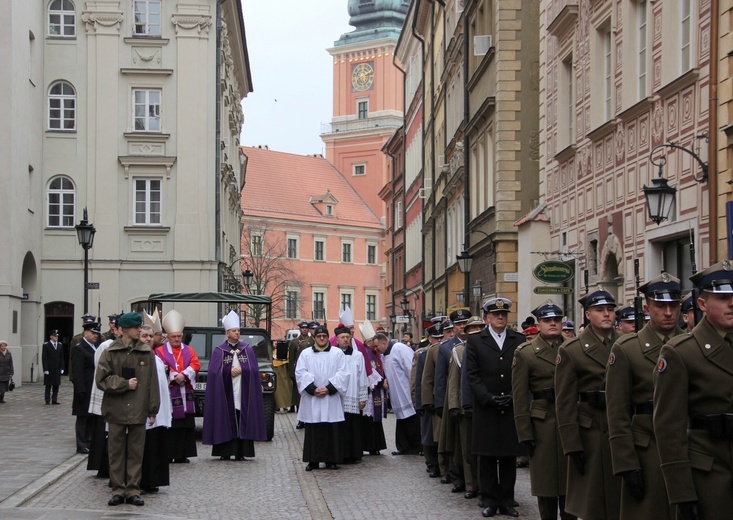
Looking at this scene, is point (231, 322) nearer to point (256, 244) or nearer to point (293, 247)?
point (256, 244)

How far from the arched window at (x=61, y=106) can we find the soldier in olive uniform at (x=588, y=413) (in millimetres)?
37324

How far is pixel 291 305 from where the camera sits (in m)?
98.0

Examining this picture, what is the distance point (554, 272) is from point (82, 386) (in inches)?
298

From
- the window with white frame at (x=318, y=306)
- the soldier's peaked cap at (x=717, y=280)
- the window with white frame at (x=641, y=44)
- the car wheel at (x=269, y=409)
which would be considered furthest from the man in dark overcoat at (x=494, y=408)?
the window with white frame at (x=318, y=306)

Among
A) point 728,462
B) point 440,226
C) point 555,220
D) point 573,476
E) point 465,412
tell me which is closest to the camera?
point 728,462

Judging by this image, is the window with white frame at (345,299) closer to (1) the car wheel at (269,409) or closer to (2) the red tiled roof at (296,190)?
(2) the red tiled roof at (296,190)

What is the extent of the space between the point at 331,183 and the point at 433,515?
96.5 m

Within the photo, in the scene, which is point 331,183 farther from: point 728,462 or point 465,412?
point 728,462

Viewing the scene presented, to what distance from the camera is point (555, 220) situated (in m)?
26.6

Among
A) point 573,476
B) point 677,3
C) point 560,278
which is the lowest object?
point 573,476

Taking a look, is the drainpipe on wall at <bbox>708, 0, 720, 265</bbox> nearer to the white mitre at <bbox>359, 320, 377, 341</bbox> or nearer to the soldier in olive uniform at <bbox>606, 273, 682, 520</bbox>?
the white mitre at <bbox>359, 320, 377, 341</bbox>

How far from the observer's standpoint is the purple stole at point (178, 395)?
16.8 meters

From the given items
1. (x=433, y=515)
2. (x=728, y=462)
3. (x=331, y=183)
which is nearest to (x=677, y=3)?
(x=433, y=515)

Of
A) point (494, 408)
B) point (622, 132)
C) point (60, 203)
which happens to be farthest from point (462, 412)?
point (60, 203)
